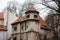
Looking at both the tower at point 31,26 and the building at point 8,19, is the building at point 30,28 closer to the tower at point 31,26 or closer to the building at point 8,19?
the tower at point 31,26

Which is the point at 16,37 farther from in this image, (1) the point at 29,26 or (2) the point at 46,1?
(2) the point at 46,1

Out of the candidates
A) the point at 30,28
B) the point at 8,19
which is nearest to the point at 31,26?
the point at 30,28

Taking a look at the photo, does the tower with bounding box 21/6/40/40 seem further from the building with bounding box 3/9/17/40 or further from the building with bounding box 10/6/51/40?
the building with bounding box 3/9/17/40

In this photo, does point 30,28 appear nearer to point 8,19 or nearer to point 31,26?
point 31,26

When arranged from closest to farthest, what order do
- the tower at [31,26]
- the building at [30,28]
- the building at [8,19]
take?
the tower at [31,26] < the building at [30,28] < the building at [8,19]

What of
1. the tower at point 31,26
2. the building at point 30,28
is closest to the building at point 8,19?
the building at point 30,28

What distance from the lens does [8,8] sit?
59.3 m

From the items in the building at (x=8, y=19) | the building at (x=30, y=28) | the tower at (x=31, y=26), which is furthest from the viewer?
A: the building at (x=8, y=19)

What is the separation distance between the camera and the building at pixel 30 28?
1911 inches

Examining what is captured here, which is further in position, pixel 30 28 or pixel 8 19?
pixel 8 19

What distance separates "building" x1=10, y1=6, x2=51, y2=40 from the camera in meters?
48.5

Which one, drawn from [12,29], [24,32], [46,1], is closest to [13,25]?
[12,29]

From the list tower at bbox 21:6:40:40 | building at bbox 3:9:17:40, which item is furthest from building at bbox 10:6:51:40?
building at bbox 3:9:17:40

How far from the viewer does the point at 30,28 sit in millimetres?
48906
